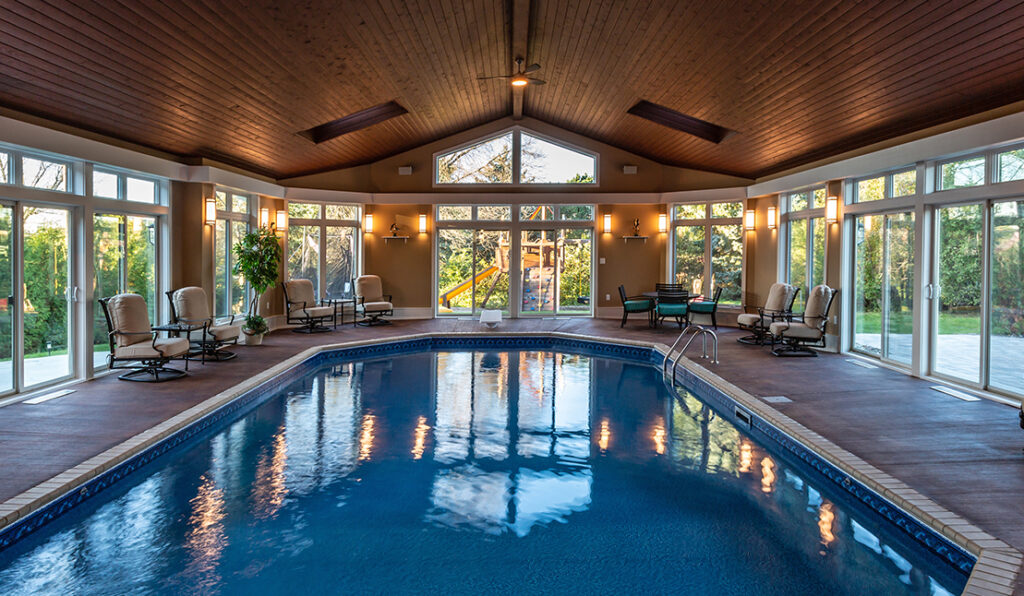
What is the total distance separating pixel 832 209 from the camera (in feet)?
28.3

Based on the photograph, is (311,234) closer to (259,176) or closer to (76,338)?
A: (259,176)

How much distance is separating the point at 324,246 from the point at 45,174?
609 cm

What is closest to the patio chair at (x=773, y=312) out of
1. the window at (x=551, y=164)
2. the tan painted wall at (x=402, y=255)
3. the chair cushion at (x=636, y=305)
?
the chair cushion at (x=636, y=305)

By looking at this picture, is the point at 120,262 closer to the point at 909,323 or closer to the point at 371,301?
the point at 371,301

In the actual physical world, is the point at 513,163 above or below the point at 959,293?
above

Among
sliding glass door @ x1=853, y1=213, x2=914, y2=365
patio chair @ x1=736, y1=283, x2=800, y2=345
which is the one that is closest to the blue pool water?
sliding glass door @ x1=853, y1=213, x2=914, y2=365

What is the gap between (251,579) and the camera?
2.94 meters

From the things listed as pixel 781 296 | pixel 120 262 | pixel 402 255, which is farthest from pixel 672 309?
pixel 120 262

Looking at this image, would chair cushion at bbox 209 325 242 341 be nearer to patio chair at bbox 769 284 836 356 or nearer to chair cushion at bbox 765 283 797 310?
patio chair at bbox 769 284 836 356

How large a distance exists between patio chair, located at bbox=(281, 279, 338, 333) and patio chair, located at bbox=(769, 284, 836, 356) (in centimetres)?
731

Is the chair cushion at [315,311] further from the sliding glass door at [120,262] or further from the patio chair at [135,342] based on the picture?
the patio chair at [135,342]

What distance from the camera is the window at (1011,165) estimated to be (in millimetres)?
5609

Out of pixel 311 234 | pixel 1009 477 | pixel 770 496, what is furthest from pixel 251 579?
pixel 311 234

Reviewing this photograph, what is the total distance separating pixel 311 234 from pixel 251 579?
32.2ft
